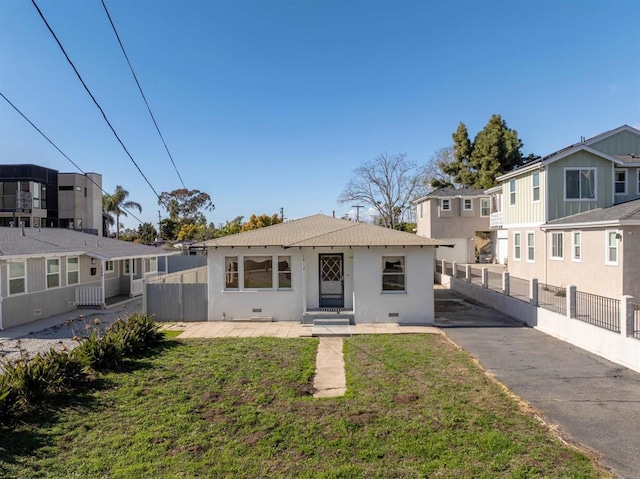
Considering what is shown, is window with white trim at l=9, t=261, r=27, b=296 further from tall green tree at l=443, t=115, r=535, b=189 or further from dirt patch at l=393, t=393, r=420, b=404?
tall green tree at l=443, t=115, r=535, b=189

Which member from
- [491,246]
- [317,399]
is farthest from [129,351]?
[491,246]

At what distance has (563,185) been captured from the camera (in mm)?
17781

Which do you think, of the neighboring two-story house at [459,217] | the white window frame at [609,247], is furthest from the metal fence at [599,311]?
the neighboring two-story house at [459,217]

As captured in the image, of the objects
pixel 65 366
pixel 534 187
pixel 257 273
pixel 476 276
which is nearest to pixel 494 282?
pixel 476 276

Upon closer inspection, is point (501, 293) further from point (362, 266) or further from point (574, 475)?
point (574, 475)

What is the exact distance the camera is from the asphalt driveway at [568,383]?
5642mm

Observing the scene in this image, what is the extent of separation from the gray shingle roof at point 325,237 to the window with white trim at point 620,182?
34.2 feet

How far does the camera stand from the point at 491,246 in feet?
108

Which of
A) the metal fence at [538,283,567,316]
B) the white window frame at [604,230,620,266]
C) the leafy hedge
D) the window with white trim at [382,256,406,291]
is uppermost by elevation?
the white window frame at [604,230,620,266]

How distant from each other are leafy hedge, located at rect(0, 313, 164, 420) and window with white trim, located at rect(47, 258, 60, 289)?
314 inches

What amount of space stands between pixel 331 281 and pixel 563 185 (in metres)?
12.2

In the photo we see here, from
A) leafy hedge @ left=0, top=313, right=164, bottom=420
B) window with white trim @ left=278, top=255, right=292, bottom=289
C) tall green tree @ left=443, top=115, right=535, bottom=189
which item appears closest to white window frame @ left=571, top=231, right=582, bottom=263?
window with white trim @ left=278, top=255, right=292, bottom=289

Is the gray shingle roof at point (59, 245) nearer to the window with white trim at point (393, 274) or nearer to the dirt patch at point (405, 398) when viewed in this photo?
the window with white trim at point (393, 274)

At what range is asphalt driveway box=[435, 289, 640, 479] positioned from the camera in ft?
18.5
